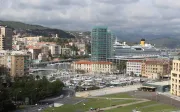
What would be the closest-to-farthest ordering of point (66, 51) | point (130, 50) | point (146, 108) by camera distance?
1. point (146, 108)
2. point (130, 50)
3. point (66, 51)

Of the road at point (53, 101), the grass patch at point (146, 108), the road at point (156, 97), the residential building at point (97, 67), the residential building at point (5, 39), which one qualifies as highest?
the residential building at point (5, 39)

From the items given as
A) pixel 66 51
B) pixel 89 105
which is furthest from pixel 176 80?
pixel 66 51

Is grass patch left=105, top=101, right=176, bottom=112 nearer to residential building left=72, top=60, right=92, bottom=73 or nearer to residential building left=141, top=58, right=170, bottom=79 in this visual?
residential building left=141, top=58, right=170, bottom=79

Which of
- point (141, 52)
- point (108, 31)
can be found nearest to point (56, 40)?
point (141, 52)

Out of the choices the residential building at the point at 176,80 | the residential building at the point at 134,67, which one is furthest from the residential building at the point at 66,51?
the residential building at the point at 176,80

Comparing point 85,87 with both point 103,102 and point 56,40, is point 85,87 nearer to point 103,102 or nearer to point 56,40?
point 103,102

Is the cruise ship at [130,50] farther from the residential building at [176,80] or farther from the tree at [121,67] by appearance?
the residential building at [176,80]

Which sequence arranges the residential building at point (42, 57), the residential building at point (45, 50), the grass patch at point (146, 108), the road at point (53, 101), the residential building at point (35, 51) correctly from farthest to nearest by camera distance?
1. the residential building at point (45, 50)
2. the residential building at point (35, 51)
3. the residential building at point (42, 57)
4. the road at point (53, 101)
5. the grass patch at point (146, 108)

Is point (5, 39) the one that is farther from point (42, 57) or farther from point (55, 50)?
point (55, 50)
